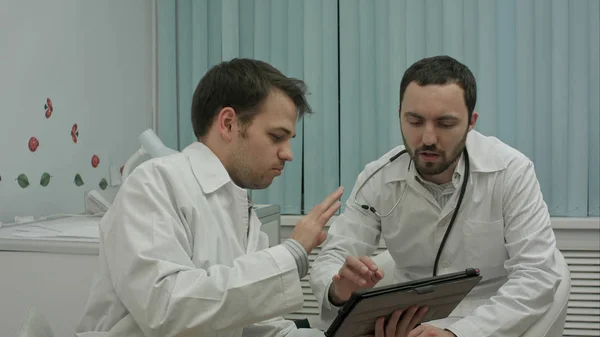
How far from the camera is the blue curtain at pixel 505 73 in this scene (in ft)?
9.56

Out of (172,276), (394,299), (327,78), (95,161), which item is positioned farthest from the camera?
(327,78)

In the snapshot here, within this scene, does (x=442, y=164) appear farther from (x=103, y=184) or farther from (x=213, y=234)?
(x=103, y=184)

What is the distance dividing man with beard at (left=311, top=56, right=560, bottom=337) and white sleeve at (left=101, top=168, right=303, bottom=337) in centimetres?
45

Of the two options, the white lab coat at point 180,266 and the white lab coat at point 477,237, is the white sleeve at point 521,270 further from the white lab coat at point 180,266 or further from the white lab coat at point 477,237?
the white lab coat at point 180,266

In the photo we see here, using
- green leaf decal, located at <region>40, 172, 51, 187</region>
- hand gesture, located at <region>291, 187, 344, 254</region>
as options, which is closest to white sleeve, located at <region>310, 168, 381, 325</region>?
hand gesture, located at <region>291, 187, 344, 254</region>

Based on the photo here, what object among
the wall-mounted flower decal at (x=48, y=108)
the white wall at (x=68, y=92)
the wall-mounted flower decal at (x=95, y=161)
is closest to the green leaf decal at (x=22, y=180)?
the white wall at (x=68, y=92)

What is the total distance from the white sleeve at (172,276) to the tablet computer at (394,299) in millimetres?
117

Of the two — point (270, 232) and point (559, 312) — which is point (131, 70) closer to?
point (270, 232)

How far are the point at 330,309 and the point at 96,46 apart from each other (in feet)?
5.36

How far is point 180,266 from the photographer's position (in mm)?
1267

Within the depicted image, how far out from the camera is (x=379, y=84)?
3098 mm

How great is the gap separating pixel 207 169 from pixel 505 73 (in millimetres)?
→ 1940

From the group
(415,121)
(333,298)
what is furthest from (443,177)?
(333,298)

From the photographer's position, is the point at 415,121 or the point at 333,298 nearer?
the point at 333,298
